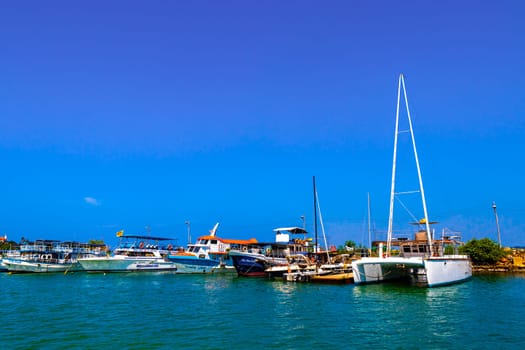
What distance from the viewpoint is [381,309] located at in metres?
22.0

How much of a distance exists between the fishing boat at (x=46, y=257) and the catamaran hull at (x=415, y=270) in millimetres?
47348

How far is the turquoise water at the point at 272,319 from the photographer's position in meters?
15.3

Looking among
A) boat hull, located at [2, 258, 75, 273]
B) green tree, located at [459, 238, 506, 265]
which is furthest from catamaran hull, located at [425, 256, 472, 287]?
boat hull, located at [2, 258, 75, 273]

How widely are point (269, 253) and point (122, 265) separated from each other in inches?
883

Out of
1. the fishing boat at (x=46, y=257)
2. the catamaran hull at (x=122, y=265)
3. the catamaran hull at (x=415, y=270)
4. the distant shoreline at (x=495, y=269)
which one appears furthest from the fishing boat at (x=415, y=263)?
the fishing boat at (x=46, y=257)

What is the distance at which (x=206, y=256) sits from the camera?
5844 centimetres

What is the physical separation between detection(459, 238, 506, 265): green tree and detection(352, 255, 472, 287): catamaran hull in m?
18.9

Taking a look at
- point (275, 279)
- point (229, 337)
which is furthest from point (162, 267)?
point (229, 337)

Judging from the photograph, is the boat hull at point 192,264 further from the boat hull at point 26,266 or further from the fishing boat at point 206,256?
the boat hull at point 26,266

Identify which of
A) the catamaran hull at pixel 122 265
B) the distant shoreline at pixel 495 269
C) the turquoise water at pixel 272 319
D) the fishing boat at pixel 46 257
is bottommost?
the distant shoreline at pixel 495 269

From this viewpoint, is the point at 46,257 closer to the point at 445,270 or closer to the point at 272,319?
the point at 272,319

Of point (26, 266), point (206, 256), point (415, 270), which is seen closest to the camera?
point (415, 270)

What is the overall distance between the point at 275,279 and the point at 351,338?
27.6 m

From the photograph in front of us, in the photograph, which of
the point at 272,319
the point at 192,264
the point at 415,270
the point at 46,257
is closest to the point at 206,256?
the point at 192,264
